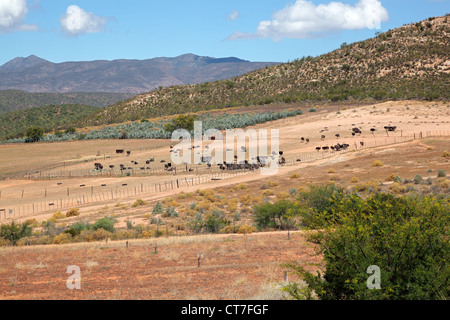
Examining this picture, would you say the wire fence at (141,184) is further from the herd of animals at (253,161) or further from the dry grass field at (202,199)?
the herd of animals at (253,161)

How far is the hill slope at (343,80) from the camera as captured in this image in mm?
108688

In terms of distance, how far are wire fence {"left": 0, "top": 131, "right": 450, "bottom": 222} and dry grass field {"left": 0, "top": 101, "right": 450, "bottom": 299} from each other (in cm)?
52

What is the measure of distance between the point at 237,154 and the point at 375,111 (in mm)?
32518

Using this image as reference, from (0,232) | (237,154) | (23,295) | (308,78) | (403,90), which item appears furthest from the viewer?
(308,78)

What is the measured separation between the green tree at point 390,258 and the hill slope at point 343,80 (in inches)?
3581

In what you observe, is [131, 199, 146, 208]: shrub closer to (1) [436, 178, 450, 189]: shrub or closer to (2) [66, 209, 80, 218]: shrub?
(2) [66, 209, 80, 218]: shrub

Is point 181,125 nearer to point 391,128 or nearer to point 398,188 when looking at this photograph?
point 391,128

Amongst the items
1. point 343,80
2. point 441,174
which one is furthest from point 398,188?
point 343,80
